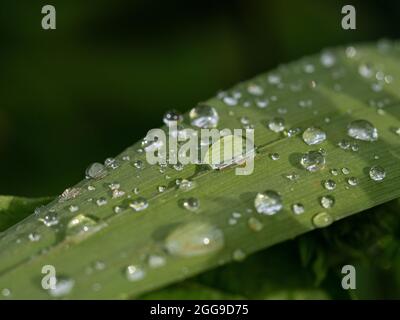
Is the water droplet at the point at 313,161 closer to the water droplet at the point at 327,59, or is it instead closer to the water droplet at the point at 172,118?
the water droplet at the point at 172,118

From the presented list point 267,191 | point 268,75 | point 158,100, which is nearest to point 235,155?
point 267,191

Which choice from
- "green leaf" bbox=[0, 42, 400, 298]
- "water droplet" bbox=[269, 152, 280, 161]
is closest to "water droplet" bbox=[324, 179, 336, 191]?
"green leaf" bbox=[0, 42, 400, 298]

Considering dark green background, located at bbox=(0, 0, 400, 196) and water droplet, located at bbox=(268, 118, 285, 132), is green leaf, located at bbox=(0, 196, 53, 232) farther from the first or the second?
dark green background, located at bbox=(0, 0, 400, 196)

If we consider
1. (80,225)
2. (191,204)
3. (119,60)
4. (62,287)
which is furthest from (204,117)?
(119,60)

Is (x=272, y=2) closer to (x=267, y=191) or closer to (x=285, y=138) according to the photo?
(x=285, y=138)

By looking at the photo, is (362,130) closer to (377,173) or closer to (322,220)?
(377,173)

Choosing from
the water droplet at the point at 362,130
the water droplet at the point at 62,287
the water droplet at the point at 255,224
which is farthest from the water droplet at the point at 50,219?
the water droplet at the point at 362,130
